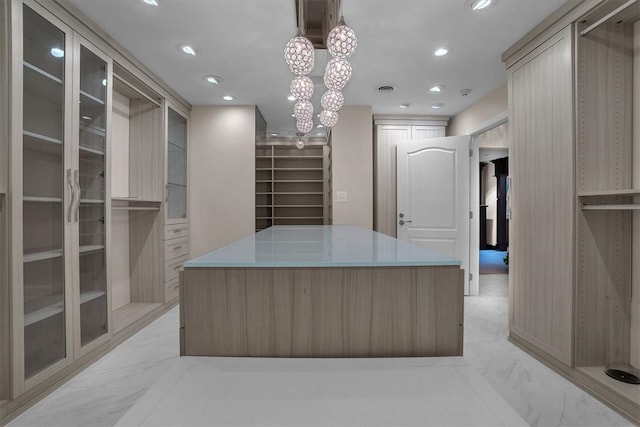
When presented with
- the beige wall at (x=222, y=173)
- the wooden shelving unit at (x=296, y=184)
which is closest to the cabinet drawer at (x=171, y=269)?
the beige wall at (x=222, y=173)

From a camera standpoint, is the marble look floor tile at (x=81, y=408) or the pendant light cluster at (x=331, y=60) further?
the marble look floor tile at (x=81, y=408)

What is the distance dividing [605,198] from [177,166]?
407 cm

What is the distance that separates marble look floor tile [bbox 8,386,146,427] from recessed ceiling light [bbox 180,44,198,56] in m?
2.60

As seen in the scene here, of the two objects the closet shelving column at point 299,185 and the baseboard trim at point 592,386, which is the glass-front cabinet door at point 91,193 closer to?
the closet shelving column at point 299,185

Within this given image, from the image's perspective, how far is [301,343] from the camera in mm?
1042

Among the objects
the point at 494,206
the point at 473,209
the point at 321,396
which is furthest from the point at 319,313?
the point at 494,206

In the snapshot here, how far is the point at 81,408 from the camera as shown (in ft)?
5.71

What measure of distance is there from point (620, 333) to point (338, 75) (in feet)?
7.91

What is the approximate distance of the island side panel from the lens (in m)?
1.04

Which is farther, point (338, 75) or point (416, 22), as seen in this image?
point (416, 22)

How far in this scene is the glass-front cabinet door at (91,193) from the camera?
2.24 metres

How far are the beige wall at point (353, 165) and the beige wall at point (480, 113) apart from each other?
1293 mm

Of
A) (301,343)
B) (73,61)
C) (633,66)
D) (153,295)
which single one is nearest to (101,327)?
(153,295)

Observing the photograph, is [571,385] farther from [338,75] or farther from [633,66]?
[338,75]
